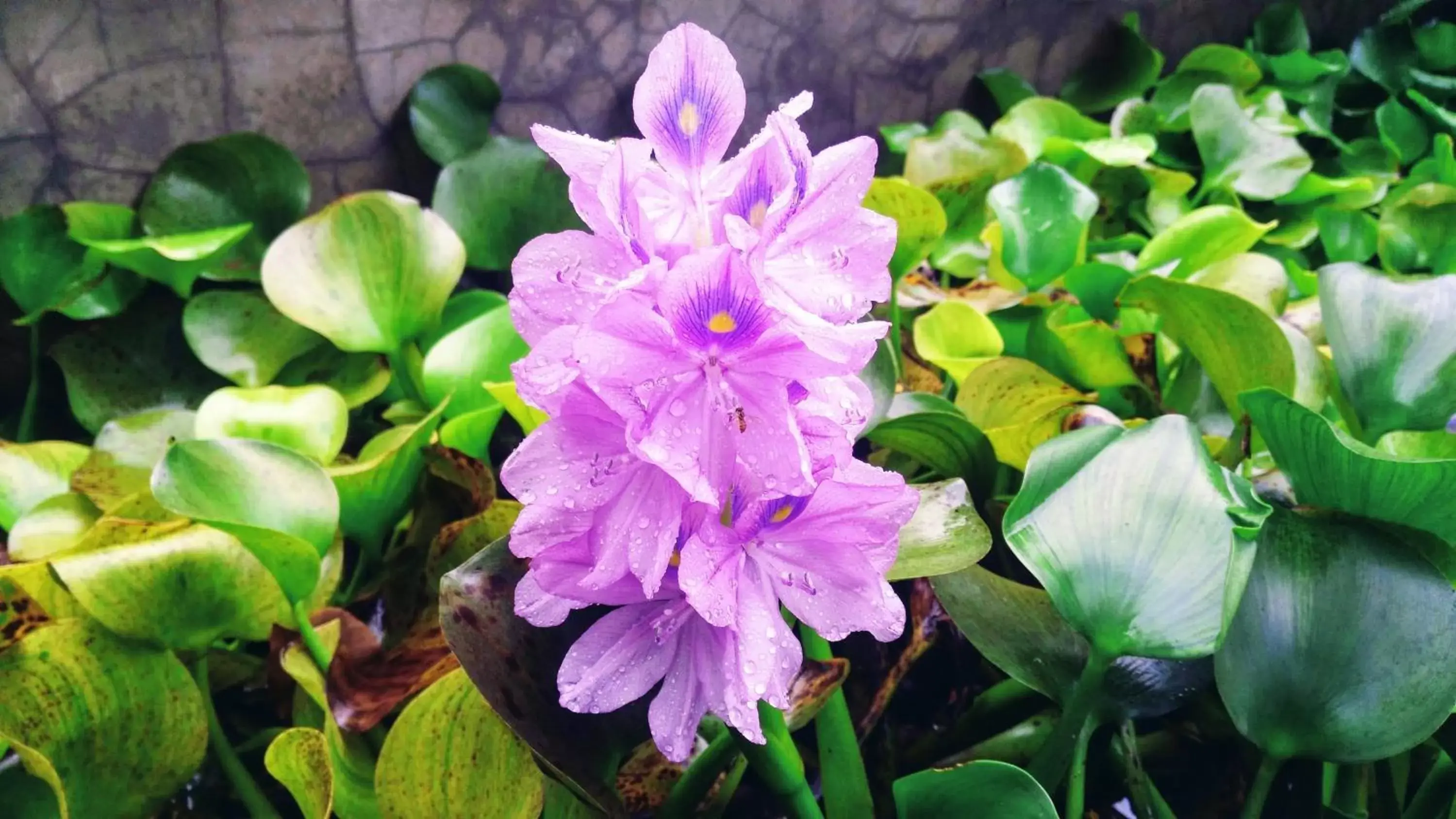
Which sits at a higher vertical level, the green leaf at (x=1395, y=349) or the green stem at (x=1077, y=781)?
the green leaf at (x=1395, y=349)

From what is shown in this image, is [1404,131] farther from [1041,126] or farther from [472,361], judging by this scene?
[472,361]

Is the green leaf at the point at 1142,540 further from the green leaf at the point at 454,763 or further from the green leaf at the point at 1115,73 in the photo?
the green leaf at the point at 1115,73

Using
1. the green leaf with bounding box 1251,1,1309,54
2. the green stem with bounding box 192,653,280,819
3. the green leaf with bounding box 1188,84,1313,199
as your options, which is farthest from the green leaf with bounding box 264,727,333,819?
the green leaf with bounding box 1251,1,1309,54

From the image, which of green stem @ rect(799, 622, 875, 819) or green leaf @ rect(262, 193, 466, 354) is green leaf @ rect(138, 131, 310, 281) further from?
green stem @ rect(799, 622, 875, 819)

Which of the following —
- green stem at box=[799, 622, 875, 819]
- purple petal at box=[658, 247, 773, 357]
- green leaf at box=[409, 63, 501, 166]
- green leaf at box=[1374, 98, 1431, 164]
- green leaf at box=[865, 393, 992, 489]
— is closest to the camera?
purple petal at box=[658, 247, 773, 357]

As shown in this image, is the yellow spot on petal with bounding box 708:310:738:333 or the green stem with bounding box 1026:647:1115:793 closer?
the yellow spot on petal with bounding box 708:310:738:333

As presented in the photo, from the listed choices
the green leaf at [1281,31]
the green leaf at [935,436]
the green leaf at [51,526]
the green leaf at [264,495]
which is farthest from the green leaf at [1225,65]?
the green leaf at [51,526]

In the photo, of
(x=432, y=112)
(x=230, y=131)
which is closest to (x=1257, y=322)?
(x=432, y=112)

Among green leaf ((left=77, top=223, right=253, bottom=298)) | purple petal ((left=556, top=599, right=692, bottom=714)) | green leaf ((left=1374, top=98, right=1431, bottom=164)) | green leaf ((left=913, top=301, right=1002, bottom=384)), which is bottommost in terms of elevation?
green leaf ((left=1374, top=98, right=1431, bottom=164))
